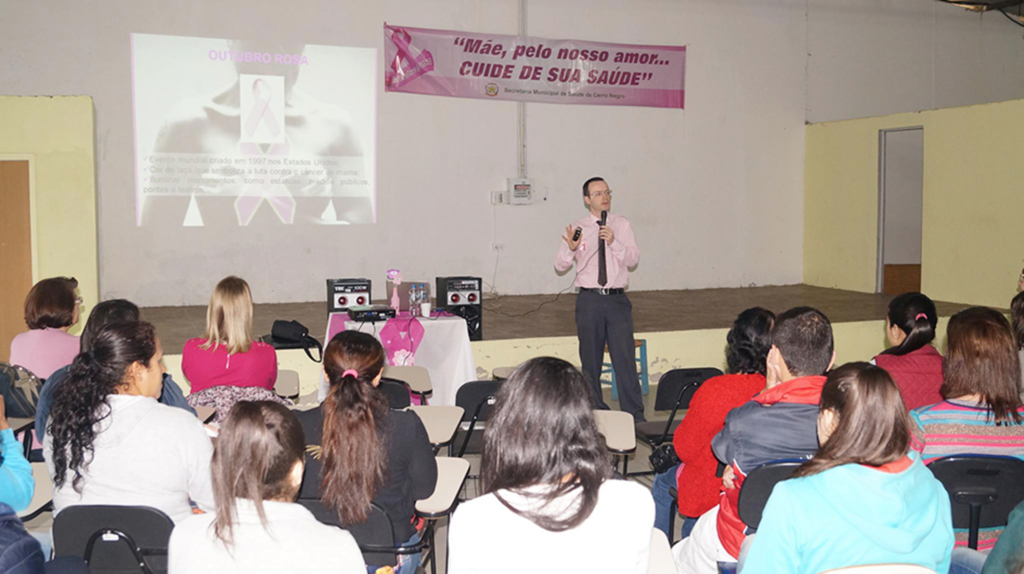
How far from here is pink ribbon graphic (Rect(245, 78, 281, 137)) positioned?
828 centimetres

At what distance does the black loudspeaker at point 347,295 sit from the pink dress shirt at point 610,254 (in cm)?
123

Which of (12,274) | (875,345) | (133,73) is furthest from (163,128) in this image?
(875,345)

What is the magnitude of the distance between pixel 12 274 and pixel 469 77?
15.8 ft

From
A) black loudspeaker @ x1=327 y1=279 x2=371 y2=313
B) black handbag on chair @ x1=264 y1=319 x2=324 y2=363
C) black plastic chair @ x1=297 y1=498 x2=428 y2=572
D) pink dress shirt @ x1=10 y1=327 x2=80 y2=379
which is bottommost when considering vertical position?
black plastic chair @ x1=297 y1=498 x2=428 y2=572

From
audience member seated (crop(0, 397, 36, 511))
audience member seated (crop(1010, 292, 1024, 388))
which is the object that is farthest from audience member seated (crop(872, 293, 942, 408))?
audience member seated (crop(0, 397, 36, 511))

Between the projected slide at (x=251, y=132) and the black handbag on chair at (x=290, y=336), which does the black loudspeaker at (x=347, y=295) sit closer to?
the black handbag on chair at (x=290, y=336)

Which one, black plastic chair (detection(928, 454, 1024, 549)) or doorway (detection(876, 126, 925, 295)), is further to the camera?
doorway (detection(876, 126, 925, 295))

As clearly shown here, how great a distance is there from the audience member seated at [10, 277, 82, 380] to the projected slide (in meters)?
4.91

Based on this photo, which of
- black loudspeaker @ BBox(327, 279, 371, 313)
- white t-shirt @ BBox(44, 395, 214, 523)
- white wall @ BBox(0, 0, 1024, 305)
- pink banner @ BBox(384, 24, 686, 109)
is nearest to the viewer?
white t-shirt @ BBox(44, 395, 214, 523)

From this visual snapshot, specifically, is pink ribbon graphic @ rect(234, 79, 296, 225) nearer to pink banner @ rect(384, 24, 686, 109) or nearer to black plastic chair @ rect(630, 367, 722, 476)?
pink banner @ rect(384, 24, 686, 109)

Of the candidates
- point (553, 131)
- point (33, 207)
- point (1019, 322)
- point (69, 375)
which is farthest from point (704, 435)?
point (553, 131)

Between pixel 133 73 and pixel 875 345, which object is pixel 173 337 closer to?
pixel 133 73

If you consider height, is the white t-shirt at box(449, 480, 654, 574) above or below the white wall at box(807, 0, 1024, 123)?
below

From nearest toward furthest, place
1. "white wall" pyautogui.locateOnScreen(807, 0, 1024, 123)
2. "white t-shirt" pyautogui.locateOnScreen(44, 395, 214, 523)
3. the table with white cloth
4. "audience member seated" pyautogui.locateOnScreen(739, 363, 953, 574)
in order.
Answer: "audience member seated" pyautogui.locateOnScreen(739, 363, 953, 574), "white t-shirt" pyautogui.locateOnScreen(44, 395, 214, 523), the table with white cloth, "white wall" pyautogui.locateOnScreen(807, 0, 1024, 123)
